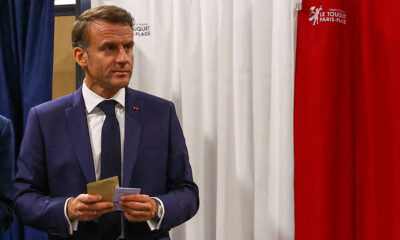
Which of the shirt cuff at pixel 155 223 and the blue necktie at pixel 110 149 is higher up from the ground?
the blue necktie at pixel 110 149

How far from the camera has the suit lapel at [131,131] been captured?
2098mm

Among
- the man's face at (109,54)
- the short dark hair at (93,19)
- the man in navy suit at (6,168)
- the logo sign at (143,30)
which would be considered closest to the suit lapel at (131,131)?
the man's face at (109,54)

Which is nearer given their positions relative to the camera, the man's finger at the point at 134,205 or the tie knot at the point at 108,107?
the man's finger at the point at 134,205

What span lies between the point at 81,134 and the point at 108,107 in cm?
17

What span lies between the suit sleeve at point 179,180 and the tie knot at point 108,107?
0.90ft

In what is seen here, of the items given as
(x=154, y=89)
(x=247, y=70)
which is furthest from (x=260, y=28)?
(x=154, y=89)

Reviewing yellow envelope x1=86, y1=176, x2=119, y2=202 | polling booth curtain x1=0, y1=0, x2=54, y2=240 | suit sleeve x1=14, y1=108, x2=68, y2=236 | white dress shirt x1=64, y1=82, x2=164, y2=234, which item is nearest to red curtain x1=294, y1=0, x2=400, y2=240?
white dress shirt x1=64, y1=82, x2=164, y2=234

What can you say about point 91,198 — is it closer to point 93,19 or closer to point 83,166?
point 83,166

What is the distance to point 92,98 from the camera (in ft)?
7.22

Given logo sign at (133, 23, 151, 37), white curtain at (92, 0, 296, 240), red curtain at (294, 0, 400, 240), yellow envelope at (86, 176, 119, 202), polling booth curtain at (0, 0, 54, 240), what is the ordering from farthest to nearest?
polling booth curtain at (0, 0, 54, 240) → logo sign at (133, 23, 151, 37) → white curtain at (92, 0, 296, 240) → red curtain at (294, 0, 400, 240) → yellow envelope at (86, 176, 119, 202)

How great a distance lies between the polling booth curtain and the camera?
298 cm

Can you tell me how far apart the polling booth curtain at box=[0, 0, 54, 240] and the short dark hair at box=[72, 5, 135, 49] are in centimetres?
85

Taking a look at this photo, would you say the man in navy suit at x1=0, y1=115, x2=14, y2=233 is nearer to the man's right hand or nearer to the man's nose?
the man's right hand

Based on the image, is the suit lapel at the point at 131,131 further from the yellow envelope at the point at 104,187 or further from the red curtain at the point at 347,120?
the red curtain at the point at 347,120
